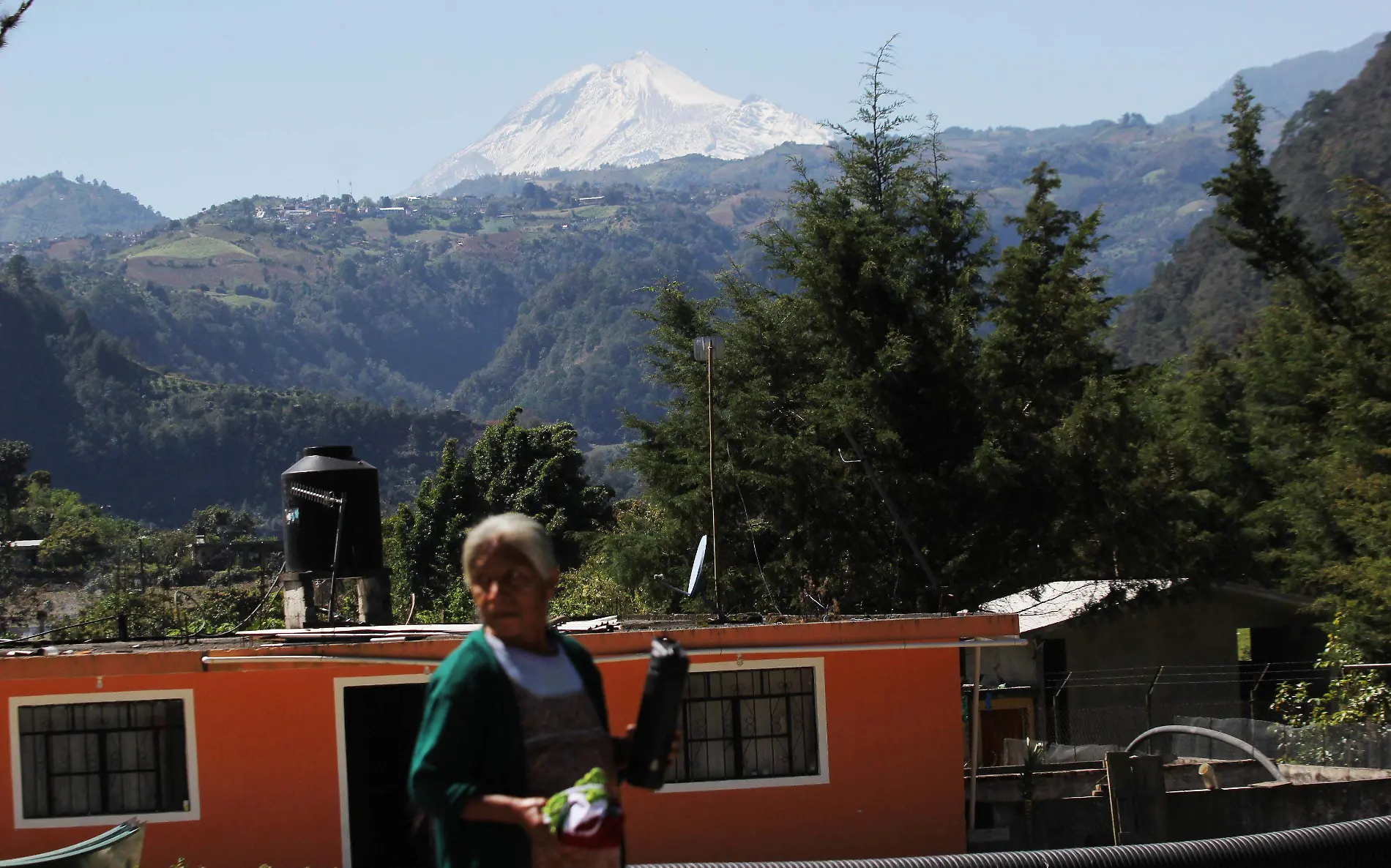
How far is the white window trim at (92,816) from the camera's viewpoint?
11984 mm

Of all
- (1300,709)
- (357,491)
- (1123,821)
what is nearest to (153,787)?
(357,491)

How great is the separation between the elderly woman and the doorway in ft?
28.3

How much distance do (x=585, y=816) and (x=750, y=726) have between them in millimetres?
9185

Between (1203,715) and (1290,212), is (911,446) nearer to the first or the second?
(1203,715)

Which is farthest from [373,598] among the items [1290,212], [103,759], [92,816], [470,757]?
[1290,212]

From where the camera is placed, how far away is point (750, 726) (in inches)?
499

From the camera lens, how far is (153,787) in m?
12.2

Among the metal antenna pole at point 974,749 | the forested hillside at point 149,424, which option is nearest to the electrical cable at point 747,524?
the metal antenna pole at point 974,749

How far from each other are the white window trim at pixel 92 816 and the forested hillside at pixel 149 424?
156 metres

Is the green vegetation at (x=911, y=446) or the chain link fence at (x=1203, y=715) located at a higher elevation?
the green vegetation at (x=911, y=446)

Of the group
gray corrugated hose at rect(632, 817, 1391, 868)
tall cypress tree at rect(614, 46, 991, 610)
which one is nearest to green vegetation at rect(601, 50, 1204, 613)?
tall cypress tree at rect(614, 46, 991, 610)

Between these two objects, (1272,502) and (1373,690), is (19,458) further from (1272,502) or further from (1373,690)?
(1373,690)

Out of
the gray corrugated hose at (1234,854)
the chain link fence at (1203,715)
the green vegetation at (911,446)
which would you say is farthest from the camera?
the green vegetation at (911,446)

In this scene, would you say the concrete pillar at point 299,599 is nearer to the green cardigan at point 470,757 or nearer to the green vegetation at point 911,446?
the green vegetation at point 911,446
